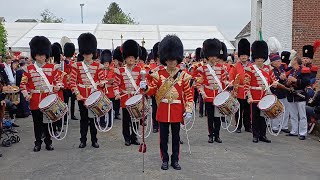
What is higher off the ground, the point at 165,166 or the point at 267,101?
the point at 267,101

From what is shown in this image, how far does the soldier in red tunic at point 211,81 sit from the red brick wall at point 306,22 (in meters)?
7.34

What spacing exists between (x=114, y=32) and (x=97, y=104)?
19517mm

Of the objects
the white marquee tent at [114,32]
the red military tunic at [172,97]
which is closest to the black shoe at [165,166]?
the red military tunic at [172,97]

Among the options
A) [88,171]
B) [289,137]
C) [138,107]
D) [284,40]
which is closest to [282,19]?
[284,40]

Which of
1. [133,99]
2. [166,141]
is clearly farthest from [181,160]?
[133,99]

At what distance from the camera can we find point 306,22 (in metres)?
15.0

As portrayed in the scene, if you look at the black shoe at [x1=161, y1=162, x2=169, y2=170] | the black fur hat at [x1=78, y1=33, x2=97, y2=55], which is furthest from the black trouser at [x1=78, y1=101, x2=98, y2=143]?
the black shoe at [x1=161, y1=162, x2=169, y2=170]

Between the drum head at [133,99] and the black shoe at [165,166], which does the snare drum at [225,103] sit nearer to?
the drum head at [133,99]

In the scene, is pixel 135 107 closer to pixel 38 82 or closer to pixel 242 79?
pixel 38 82

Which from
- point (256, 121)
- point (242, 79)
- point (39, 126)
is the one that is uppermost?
point (242, 79)

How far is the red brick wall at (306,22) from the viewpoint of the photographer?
14.9 metres

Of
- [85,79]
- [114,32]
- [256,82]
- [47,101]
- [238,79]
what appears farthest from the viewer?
[114,32]

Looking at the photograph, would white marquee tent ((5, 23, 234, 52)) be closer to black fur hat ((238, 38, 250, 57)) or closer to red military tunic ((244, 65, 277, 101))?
black fur hat ((238, 38, 250, 57))

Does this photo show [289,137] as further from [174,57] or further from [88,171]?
[88,171]
